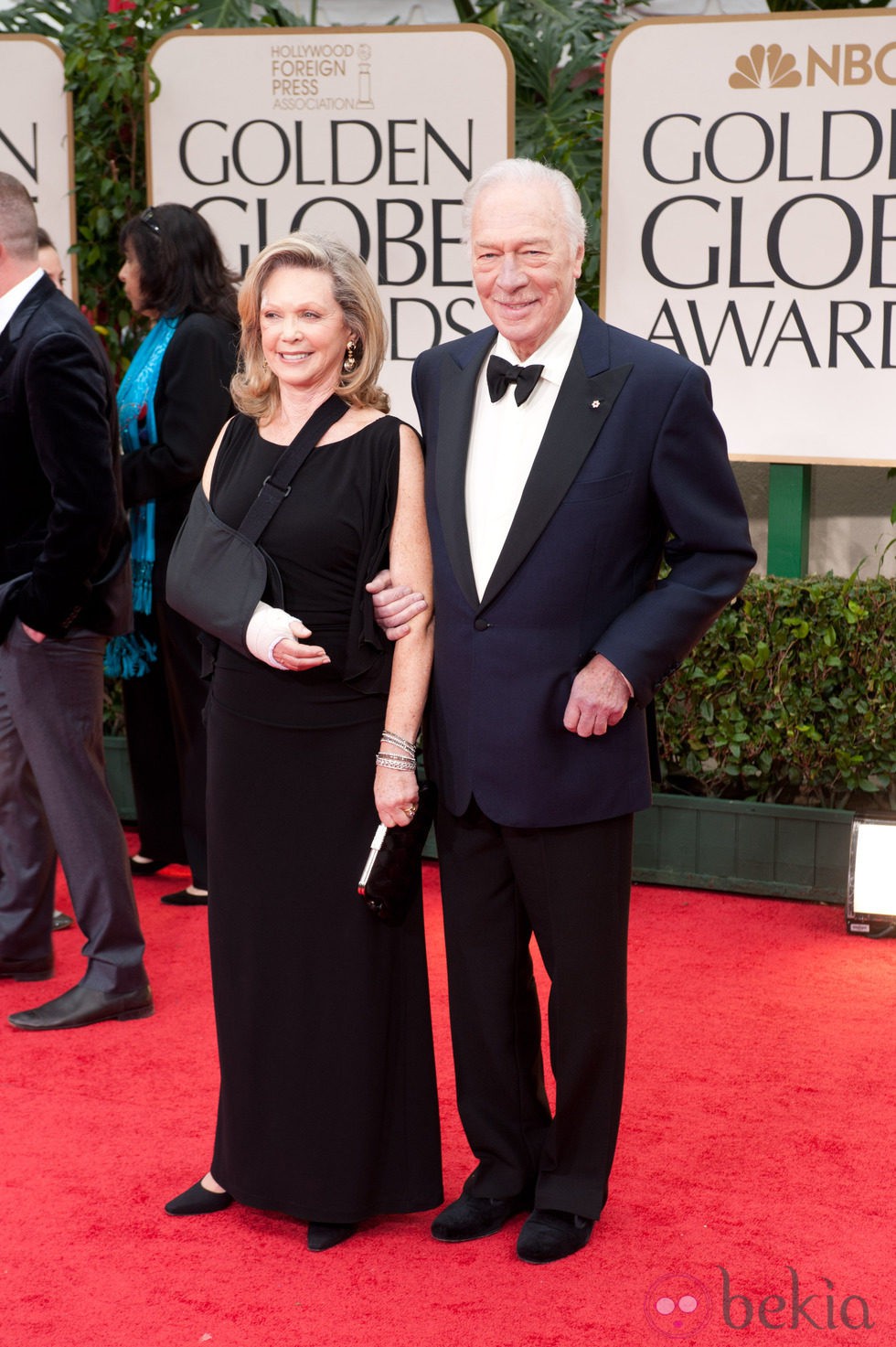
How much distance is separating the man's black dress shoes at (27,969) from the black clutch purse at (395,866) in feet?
5.51

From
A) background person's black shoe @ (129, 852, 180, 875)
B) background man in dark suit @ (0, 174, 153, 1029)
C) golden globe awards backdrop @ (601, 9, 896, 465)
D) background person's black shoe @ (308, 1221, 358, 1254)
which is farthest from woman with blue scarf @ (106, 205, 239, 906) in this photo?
background person's black shoe @ (308, 1221, 358, 1254)

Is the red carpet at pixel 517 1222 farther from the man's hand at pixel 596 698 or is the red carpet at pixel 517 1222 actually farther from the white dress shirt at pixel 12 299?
the white dress shirt at pixel 12 299

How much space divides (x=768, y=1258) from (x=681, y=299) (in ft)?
10.2

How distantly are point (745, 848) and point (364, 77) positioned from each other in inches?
110

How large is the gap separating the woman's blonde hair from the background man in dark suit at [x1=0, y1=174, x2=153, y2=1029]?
0.88 m

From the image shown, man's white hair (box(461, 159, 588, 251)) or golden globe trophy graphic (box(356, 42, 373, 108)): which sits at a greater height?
golden globe trophy graphic (box(356, 42, 373, 108))

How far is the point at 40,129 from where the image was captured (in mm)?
5375

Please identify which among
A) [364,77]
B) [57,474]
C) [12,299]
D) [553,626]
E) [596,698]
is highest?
[364,77]

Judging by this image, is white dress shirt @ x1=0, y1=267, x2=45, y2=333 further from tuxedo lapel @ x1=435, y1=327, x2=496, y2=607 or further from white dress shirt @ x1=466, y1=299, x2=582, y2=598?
white dress shirt @ x1=466, y1=299, x2=582, y2=598

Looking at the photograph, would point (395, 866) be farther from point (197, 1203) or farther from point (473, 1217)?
point (197, 1203)

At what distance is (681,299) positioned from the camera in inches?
191

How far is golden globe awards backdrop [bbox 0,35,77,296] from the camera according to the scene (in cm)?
534

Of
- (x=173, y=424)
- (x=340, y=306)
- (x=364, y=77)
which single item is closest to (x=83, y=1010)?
(x=173, y=424)

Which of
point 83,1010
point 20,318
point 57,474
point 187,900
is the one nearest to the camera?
point 57,474
